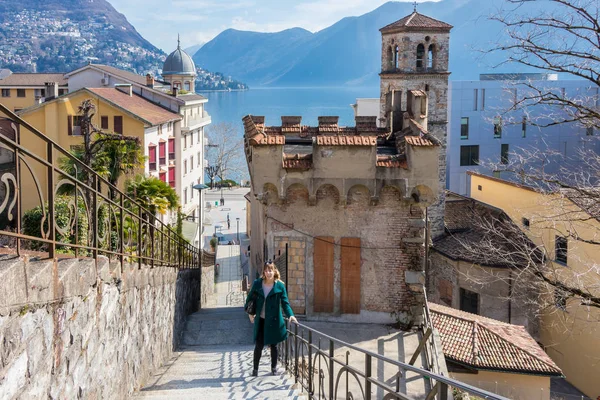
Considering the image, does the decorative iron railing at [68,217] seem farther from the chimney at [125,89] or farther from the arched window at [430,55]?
the arched window at [430,55]

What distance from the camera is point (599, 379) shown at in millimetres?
23250

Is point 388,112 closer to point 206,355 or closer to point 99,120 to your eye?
point 206,355

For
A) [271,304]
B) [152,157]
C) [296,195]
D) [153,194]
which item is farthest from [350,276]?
[152,157]

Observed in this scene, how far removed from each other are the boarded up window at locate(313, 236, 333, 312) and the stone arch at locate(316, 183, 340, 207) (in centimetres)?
79

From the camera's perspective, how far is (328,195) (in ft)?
47.1

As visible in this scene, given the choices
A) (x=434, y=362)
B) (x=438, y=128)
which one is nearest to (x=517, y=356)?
(x=434, y=362)

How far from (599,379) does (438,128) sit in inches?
682

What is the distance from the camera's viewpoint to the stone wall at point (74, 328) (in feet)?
13.4

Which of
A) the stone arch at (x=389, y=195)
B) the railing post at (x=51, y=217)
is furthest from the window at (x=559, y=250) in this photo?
the railing post at (x=51, y=217)

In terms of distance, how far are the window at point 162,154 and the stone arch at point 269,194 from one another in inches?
1080

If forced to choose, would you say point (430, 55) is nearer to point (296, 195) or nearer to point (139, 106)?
point (139, 106)

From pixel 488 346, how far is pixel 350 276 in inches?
239

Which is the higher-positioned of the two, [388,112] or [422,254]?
[388,112]

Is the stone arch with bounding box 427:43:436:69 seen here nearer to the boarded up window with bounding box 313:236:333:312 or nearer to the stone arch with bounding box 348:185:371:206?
the stone arch with bounding box 348:185:371:206
